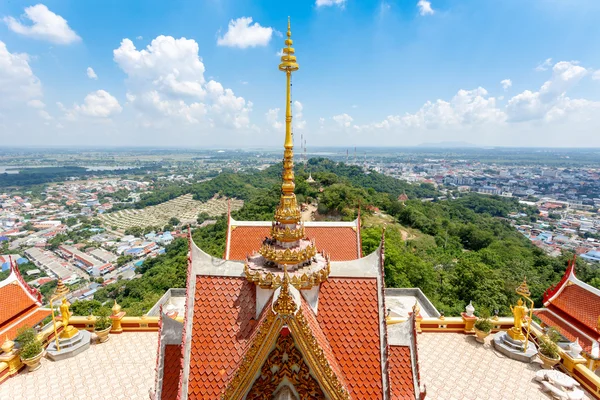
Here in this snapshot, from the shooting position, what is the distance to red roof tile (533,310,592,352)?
502 inches

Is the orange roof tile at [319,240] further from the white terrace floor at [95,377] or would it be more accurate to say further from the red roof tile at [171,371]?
the red roof tile at [171,371]

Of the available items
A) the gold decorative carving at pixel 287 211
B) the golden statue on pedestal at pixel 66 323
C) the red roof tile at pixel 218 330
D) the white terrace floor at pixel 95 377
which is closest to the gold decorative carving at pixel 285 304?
the red roof tile at pixel 218 330

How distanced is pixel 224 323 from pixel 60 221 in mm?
117787

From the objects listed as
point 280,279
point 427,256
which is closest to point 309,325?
point 280,279

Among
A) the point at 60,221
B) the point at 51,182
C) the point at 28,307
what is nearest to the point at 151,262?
the point at 28,307

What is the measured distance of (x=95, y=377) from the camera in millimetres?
11648

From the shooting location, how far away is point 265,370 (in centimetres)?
591

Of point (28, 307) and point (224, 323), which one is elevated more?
point (224, 323)

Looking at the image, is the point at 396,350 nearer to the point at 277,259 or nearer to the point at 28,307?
the point at 277,259

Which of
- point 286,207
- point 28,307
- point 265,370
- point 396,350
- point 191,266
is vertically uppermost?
point 286,207

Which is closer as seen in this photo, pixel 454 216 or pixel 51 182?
pixel 454 216

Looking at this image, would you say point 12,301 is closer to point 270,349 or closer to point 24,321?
point 24,321

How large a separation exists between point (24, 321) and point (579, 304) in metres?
27.2

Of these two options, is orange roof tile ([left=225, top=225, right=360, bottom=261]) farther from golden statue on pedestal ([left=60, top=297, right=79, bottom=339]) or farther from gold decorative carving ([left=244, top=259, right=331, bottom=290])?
gold decorative carving ([left=244, top=259, right=331, bottom=290])
